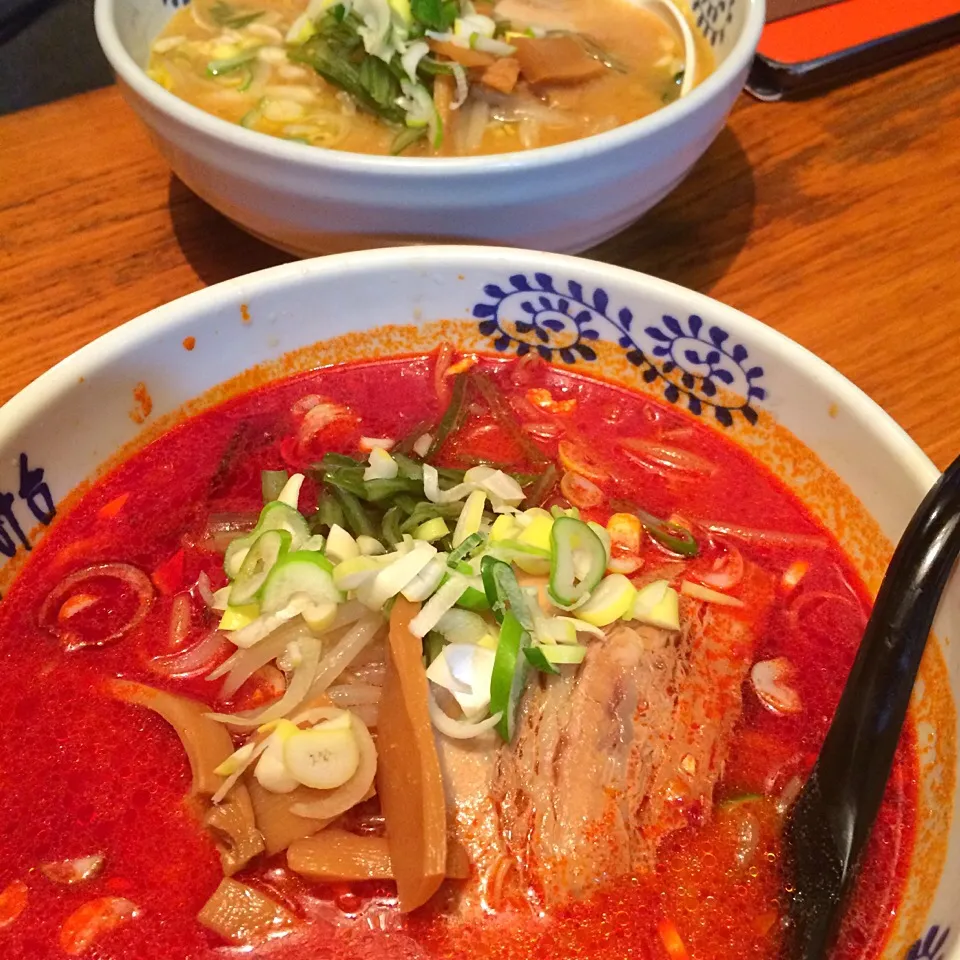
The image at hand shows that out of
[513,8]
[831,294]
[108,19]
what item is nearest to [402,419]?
[831,294]

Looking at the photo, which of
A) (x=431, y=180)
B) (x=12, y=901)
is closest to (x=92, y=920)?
(x=12, y=901)

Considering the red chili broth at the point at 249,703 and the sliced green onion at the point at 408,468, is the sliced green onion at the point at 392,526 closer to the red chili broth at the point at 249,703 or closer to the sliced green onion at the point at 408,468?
the sliced green onion at the point at 408,468

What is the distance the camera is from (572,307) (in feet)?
5.12

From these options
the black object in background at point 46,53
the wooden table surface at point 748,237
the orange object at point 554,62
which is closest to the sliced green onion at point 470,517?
the wooden table surface at point 748,237

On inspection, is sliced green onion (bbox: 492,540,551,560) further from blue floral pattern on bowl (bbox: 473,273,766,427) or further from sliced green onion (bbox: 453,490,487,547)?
blue floral pattern on bowl (bbox: 473,273,766,427)

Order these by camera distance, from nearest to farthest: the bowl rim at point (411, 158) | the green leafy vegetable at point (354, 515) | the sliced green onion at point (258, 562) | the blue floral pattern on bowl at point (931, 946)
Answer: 1. the blue floral pattern on bowl at point (931, 946)
2. the sliced green onion at point (258, 562)
3. the green leafy vegetable at point (354, 515)
4. the bowl rim at point (411, 158)

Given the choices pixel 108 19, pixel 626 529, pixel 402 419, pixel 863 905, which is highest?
pixel 108 19

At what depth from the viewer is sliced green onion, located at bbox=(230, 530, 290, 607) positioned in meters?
1.23

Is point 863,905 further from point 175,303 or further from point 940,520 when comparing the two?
point 175,303

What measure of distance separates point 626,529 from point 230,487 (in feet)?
2.13

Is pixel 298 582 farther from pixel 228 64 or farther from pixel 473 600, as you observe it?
pixel 228 64

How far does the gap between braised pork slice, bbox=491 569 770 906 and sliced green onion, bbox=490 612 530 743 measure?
3 cm

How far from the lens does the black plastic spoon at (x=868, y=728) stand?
1.04 meters

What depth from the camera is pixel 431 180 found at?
→ 1.47m
